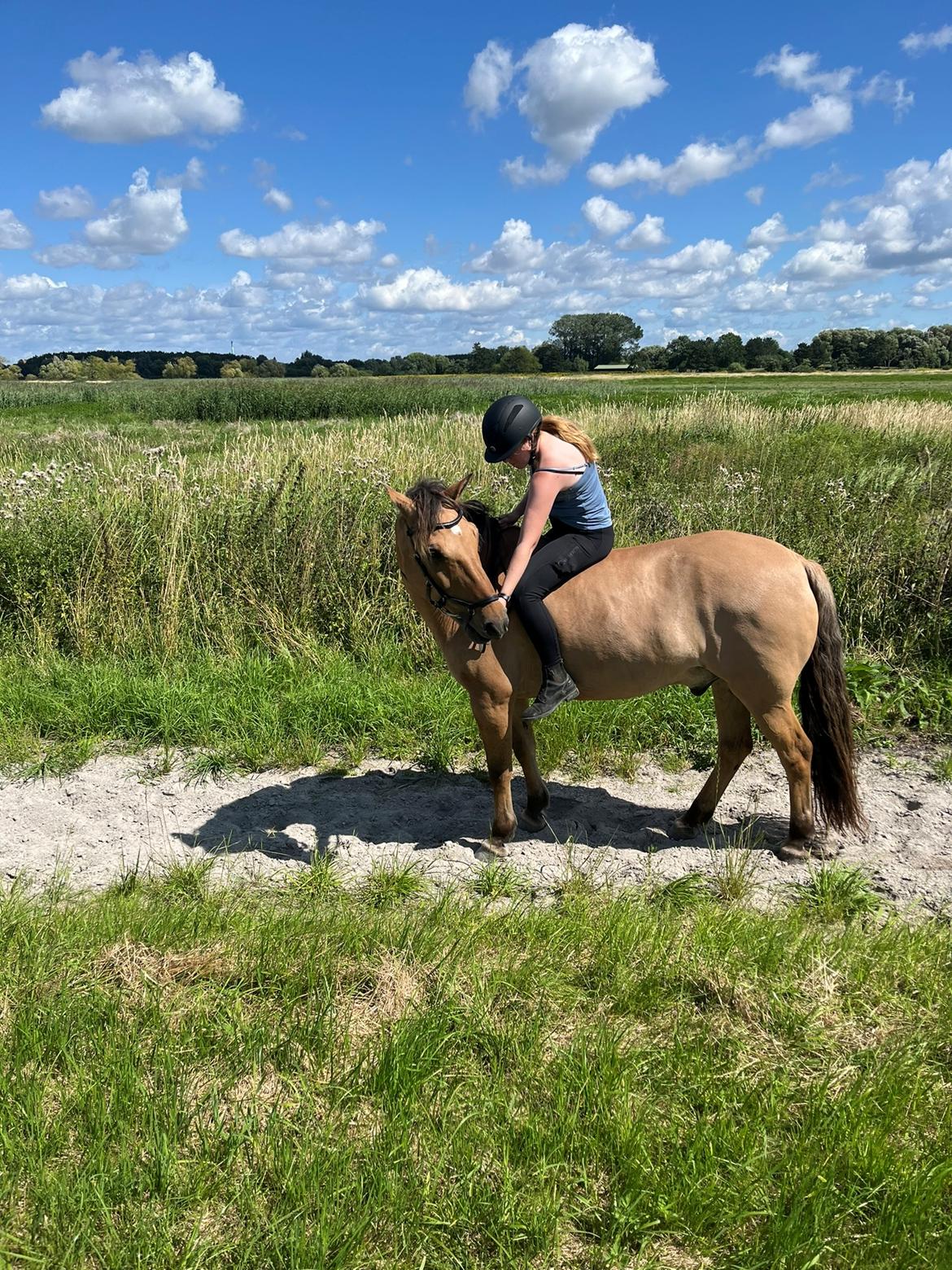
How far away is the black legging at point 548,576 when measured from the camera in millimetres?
4445

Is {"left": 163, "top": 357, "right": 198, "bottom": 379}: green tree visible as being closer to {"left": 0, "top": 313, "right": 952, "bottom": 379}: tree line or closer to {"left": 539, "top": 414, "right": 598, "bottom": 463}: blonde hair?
{"left": 0, "top": 313, "right": 952, "bottom": 379}: tree line

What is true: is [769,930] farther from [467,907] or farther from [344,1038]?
[344,1038]

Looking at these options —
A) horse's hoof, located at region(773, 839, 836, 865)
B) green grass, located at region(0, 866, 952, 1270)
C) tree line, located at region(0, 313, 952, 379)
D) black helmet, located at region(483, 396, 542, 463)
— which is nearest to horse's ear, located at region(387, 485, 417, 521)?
black helmet, located at region(483, 396, 542, 463)

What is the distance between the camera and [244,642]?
7383 millimetres

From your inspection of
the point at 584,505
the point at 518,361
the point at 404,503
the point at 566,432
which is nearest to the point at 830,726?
the point at 584,505

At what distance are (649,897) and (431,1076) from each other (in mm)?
1856

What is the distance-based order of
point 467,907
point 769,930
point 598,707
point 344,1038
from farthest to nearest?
point 598,707 → point 467,907 → point 769,930 → point 344,1038

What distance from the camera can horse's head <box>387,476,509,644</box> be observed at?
3.97m

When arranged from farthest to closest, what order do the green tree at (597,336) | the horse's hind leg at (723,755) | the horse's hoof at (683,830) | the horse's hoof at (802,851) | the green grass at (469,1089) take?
the green tree at (597,336) → the horse's hoof at (683,830) → the horse's hind leg at (723,755) → the horse's hoof at (802,851) → the green grass at (469,1089)

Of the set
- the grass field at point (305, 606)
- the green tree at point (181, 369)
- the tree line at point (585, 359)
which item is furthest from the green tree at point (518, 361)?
the grass field at point (305, 606)

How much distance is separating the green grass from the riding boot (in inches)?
47.2

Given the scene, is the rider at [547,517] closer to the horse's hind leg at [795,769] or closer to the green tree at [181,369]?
the horse's hind leg at [795,769]

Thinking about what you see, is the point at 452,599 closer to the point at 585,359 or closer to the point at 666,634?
the point at 666,634

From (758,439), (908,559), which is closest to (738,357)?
(758,439)
